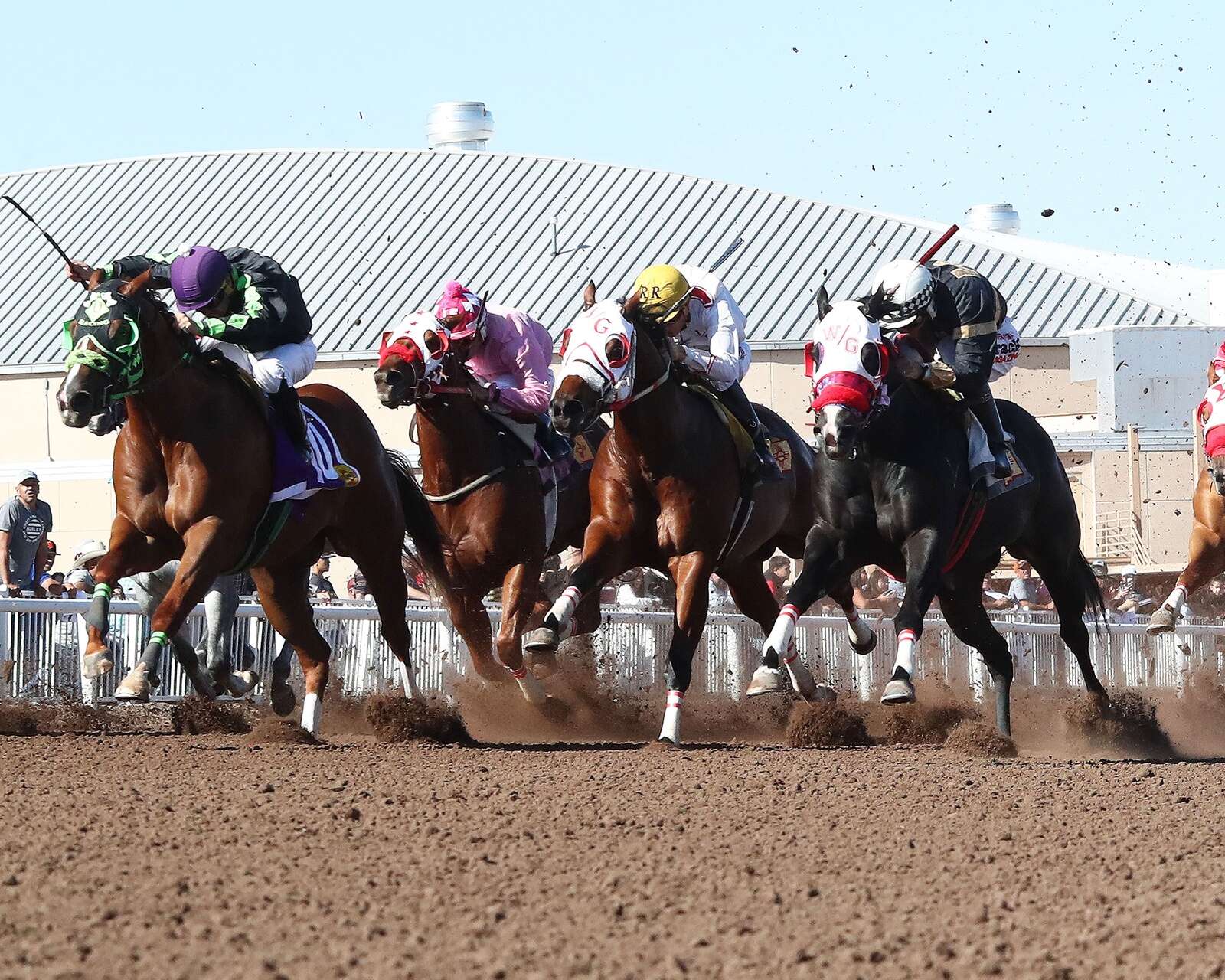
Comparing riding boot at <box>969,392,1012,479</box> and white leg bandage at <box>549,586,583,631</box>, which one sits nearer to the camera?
white leg bandage at <box>549,586,583,631</box>

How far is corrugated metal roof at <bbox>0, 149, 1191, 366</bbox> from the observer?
31.6 m

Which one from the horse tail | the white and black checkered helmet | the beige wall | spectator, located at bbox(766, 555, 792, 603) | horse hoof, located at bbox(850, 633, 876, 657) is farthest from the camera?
the beige wall

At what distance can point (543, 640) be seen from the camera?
27.1ft

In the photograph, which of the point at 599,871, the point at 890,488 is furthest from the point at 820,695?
the point at 599,871

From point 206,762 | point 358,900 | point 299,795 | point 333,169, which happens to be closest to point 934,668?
point 206,762

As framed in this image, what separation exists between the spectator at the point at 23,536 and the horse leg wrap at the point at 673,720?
625 cm

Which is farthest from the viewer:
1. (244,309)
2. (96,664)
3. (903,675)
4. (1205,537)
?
(1205,537)

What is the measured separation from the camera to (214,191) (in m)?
37.2

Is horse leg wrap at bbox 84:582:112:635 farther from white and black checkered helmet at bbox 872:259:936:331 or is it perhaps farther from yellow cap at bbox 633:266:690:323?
white and black checkered helmet at bbox 872:259:936:331

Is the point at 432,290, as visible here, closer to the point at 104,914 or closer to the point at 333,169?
the point at 333,169

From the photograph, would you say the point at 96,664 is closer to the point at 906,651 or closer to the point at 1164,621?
the point at 906,651

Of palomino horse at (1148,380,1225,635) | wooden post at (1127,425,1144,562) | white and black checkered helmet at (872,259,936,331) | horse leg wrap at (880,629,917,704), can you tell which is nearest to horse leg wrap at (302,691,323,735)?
horse leg wrap at (880,629,917,704)

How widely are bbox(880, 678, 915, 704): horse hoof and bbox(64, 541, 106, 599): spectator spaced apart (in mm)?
3505

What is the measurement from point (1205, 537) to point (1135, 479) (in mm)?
18489
